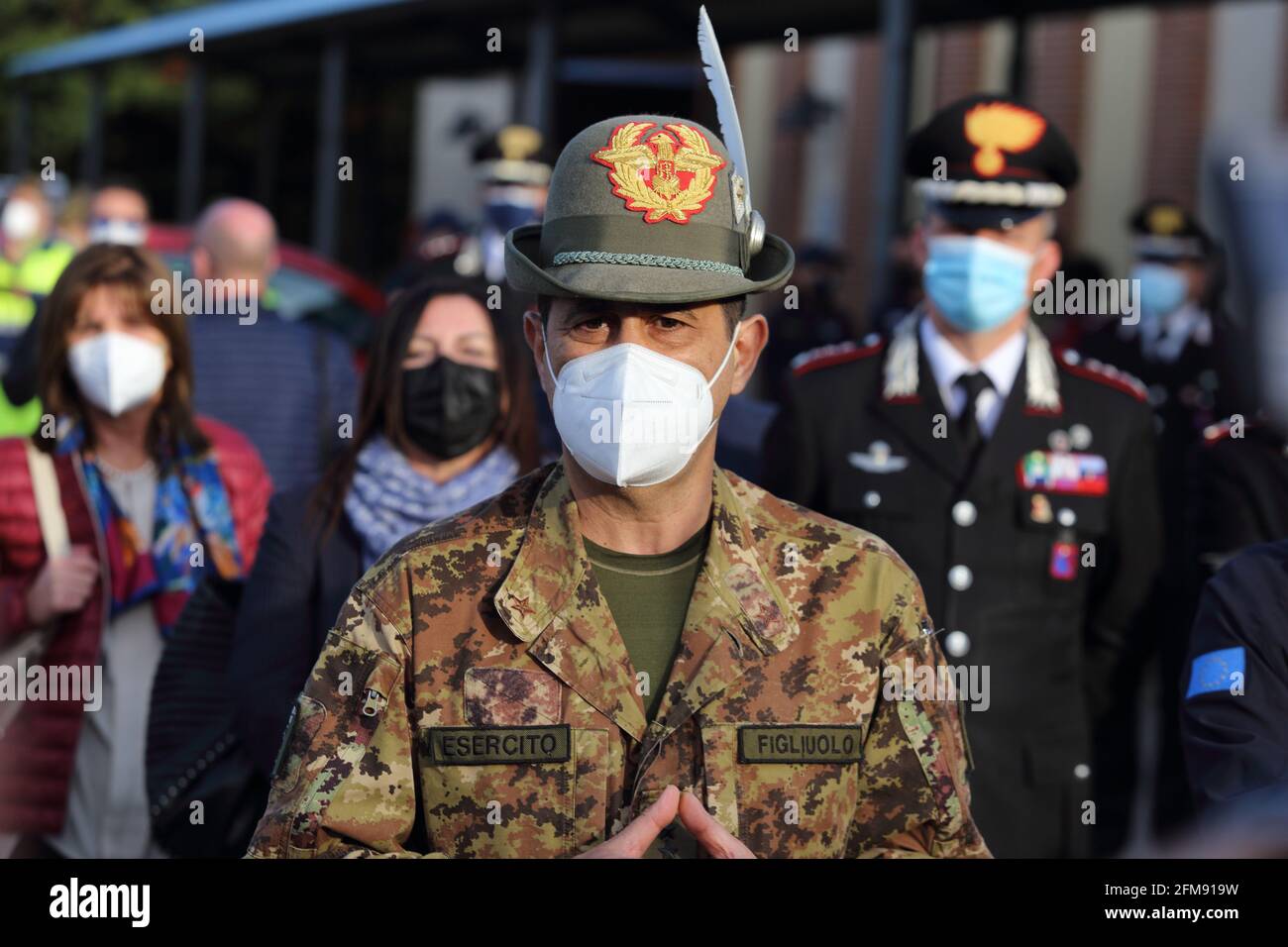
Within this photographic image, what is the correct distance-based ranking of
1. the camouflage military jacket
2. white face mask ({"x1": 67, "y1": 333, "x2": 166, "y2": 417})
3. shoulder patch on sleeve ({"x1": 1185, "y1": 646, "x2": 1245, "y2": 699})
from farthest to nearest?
white face mask ({"x1": 67, "y1": 333, "x2": 166, "y2": 417}) < shoulder patch on sleeve ({"x1": 1185, "y1": 646, "x2": 1245, "y2": 699}) < the camouflage military jacket

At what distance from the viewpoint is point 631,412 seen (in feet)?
7.84

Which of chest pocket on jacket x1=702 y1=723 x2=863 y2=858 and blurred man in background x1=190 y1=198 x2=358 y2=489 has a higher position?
blurred man in background x1=190 y1=198 x2=358 y2=489

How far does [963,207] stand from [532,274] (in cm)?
224

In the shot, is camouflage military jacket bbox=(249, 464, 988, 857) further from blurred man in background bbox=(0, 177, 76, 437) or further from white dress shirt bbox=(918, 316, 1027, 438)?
blurred man in background bbox=(0, 177, 76, 437)

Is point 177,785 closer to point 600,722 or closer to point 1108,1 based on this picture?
point 600,722

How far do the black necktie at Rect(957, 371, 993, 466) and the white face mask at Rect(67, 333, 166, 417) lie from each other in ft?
6.53

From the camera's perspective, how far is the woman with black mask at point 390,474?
3.64 metres

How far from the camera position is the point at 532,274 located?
242cm

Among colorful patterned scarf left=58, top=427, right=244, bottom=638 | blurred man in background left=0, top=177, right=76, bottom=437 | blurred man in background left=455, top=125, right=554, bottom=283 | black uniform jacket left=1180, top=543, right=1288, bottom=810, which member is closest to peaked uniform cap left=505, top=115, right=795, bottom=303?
black uniform jacket left=1180, top=543, right=1288, bottom=810

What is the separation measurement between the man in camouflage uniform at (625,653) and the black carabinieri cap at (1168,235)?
17.6 ft

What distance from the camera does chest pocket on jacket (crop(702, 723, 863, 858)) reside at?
92.4 inches

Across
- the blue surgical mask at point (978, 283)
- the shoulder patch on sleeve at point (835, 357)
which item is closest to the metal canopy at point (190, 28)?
the shoulder patch on sleeve at point (835, 357)

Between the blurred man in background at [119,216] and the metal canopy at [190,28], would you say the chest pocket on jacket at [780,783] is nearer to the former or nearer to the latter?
the blurred man in background at [119,216]
